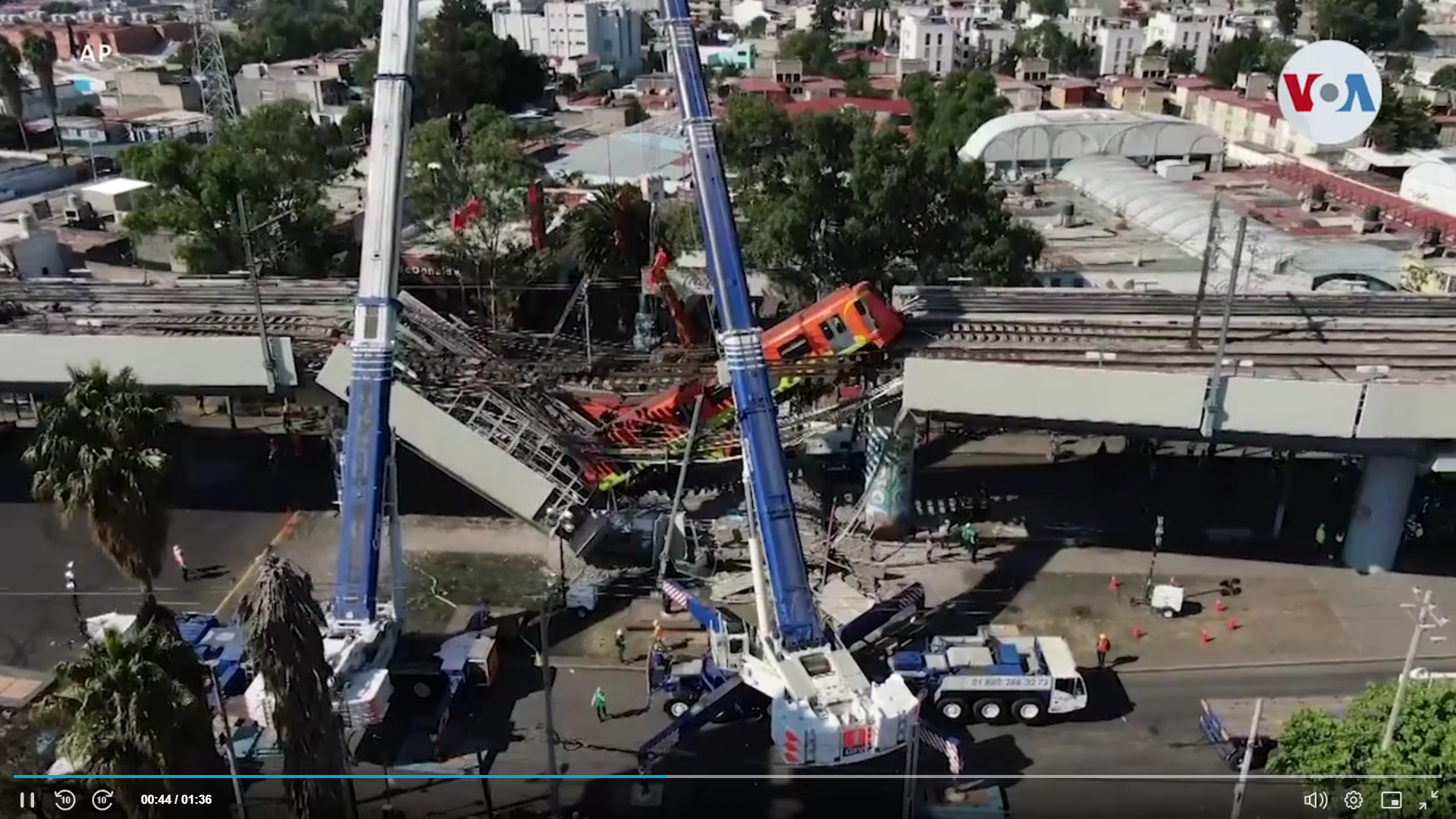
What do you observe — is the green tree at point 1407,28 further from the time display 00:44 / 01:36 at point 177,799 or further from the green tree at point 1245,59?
the time display 00:44 / 01:36 at point 177,799

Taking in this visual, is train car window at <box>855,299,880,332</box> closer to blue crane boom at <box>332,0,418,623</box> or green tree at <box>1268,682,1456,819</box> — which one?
blue crane boom at <box>332,0,418,623</box>

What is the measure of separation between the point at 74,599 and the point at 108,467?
1409 centimetres

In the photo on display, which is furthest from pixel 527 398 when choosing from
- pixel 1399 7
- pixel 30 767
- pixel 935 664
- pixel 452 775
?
pixel 1399 7

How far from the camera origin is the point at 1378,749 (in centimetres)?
1864

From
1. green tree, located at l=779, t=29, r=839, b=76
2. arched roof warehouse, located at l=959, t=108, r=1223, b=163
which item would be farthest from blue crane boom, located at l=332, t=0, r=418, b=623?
green tree, located at l=779, t=29, r=839, b=76

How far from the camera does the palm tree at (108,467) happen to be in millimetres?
19938

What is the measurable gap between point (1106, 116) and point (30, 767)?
8673cm

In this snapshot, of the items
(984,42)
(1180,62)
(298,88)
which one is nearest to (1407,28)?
(1180,62)

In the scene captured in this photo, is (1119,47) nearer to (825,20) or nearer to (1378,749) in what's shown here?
(825,20)

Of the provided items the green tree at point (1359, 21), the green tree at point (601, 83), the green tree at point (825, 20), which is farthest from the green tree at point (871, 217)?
the green tree at point (1359, 21)

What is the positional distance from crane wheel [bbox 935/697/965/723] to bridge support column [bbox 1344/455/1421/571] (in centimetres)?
1519

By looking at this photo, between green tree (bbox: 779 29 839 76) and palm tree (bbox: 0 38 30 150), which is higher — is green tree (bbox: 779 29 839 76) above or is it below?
above

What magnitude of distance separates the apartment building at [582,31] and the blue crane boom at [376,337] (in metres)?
123

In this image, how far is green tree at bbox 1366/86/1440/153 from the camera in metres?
88.8
